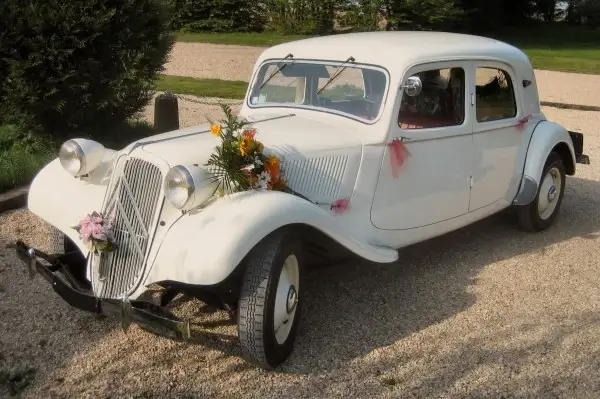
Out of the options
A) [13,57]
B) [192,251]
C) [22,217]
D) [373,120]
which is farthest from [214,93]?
[192,251]

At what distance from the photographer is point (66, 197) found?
421cm

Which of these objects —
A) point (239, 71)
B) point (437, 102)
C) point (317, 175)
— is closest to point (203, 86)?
point (239, 71)

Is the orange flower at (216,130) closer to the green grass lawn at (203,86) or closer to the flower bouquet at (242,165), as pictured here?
the flower bouquet at (242,165)

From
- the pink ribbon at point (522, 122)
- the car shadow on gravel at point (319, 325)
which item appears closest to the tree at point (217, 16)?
the pink ribbon at point (522, 122)

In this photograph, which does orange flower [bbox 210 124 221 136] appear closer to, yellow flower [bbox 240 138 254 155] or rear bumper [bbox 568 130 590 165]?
yellow flower [bbox 240 138 254 155]

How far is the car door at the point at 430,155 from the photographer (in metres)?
4.47

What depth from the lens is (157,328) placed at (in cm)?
336

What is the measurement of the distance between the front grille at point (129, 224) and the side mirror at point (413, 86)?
1686mm

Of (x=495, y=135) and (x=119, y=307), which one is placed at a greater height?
(x=495, y=135)

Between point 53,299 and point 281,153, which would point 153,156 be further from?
point 53,299

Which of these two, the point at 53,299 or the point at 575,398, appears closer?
the point at 575,398

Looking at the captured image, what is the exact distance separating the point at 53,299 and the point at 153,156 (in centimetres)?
134

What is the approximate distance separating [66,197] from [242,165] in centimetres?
116

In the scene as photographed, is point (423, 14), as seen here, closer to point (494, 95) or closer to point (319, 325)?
point (494, 95)
